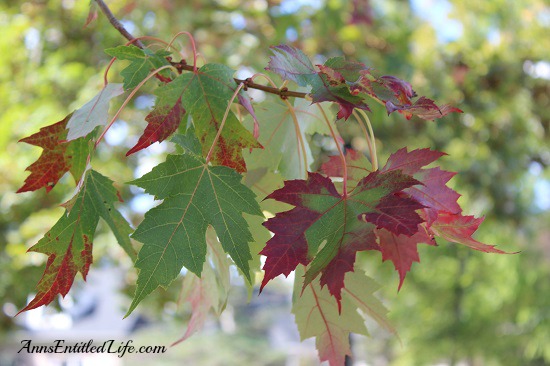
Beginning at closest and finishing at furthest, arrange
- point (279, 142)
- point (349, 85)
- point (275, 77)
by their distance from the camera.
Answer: point (349, 85)
point (279, 142)
point (275, 77)

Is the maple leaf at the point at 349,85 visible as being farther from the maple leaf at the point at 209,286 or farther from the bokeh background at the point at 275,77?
the bokeh background at the point at 275,77

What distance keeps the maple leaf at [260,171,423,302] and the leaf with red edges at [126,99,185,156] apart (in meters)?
0.06

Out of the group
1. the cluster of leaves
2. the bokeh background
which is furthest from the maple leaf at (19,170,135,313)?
the bokeh background

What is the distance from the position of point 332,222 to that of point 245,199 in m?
0.04

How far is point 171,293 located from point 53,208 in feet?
1.16

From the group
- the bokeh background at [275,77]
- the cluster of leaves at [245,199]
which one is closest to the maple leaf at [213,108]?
the cluster of leaves at [245,199]

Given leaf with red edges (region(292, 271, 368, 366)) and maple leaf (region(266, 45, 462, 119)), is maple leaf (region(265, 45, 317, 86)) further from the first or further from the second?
leaf with red edges (region(292, 271, 368, 366))

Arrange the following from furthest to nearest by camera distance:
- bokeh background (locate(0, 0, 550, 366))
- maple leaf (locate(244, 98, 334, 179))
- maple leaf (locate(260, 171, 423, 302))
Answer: bokeh background (locate(0, 0, 550, 366)) → maple leaf (locate(244, 98, 334, 179)) → maple leaf (locate(260, 171, 423, 302))

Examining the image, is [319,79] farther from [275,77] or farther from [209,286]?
[275,77]

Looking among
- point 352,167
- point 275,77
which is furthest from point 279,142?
point 275,77

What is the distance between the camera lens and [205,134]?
1.00 feet

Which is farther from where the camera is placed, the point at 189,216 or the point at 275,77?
the point at 275,77

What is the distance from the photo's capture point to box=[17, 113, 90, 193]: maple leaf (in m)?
0.35

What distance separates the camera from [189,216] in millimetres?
293
